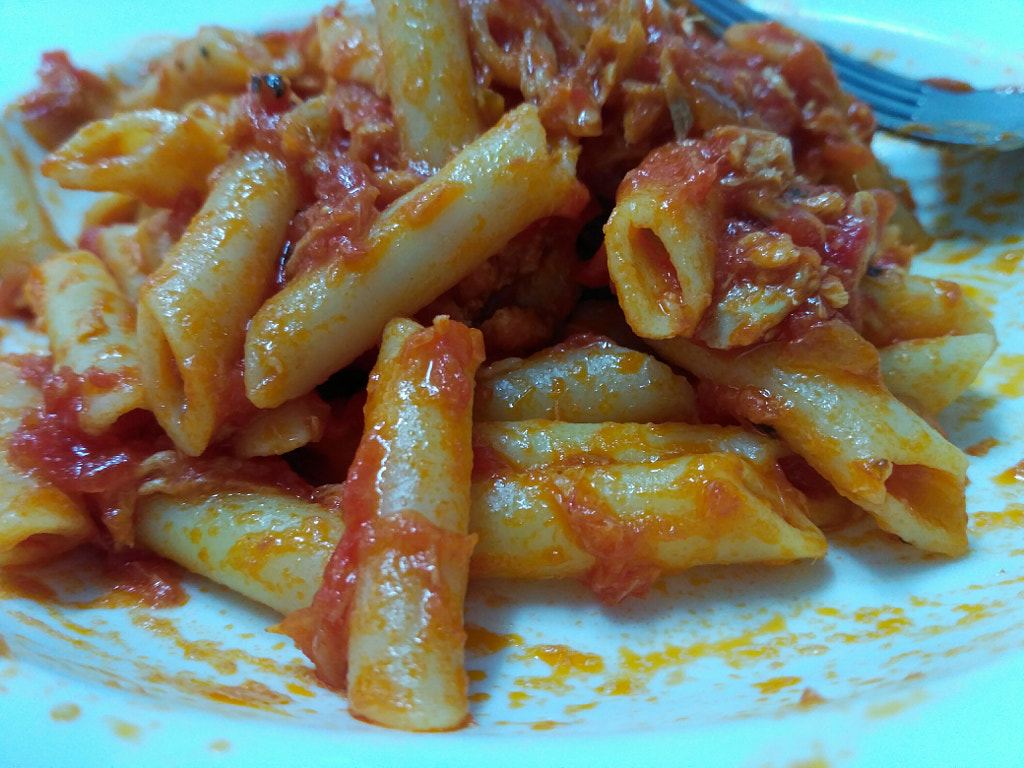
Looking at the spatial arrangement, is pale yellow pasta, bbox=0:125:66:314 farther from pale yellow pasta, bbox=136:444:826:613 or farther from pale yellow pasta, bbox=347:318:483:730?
pale yellow pasta, bbox=347:318:483:730

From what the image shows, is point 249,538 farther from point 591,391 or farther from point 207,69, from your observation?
point 207,69

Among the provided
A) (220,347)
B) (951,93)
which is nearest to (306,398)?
(220,347)

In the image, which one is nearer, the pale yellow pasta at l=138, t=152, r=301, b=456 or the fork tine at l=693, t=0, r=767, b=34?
the pale yellow pasta at l=138, t=152, r=301, b=456

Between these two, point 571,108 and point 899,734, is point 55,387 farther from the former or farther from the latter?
point 899,734

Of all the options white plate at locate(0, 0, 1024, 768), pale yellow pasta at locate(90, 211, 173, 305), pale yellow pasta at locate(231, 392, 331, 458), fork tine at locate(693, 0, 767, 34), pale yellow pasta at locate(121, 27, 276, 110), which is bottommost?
white plate at locate(0, 0, 1024, 768)

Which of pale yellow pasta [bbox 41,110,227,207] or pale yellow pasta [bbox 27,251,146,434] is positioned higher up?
pale yellow pasta [bbox 41,110,227,207]

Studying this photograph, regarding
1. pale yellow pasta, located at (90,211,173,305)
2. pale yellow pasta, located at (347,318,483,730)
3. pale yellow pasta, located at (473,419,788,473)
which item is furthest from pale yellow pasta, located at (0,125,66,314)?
pale yellow pasta, located at (473,419,788,473)

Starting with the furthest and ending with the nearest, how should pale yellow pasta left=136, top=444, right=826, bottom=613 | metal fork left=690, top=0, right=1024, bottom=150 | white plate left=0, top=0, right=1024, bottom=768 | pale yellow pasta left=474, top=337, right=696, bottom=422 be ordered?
metal fork left=690, top=0, right=1024, bottom=150, pale yellow pasta left=474, top=337, right=696, bottom=422, pale yellow pasta left=136, top=444, right=826, bottom=613, white plate left=0, top=0, right=1024, bottom=768

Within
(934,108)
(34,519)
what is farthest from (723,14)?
(34,519)
